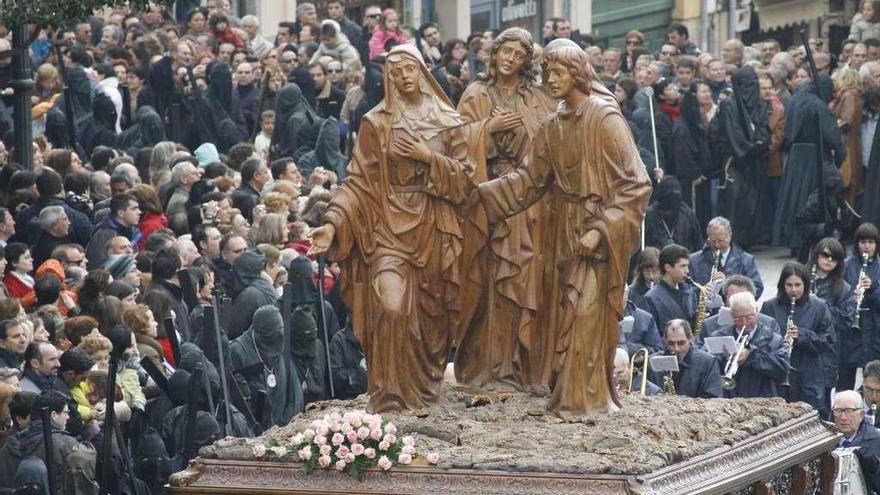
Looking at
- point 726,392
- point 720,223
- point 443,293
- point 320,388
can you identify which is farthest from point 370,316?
point 720,223

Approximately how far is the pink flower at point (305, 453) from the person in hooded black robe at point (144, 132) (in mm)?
11790

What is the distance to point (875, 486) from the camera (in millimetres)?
23859

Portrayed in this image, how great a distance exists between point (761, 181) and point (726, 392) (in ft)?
30.6

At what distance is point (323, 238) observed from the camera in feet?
69.5

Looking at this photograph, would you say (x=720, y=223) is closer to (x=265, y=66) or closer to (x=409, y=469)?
(x=265, y=66)

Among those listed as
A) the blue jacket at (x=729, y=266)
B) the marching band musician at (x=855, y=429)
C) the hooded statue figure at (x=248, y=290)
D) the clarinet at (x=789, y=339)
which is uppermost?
the hooded statue figure at (x=248, y=290)

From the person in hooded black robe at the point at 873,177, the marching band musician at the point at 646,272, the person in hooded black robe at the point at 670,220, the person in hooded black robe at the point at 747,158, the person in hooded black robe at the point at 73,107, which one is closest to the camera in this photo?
the marching band musician at the point at 646,272

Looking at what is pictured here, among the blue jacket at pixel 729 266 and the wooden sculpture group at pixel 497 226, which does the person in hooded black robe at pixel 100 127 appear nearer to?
the blue jacket at pixel 729 266

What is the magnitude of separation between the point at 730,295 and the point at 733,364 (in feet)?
4.32

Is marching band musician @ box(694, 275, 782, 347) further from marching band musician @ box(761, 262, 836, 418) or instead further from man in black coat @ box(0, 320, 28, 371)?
man in black coat @ box(0, 320, 28, 371)

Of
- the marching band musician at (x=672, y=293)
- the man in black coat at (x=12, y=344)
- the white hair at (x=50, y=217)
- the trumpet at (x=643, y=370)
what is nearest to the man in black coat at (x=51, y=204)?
the white hair at (x=50, y=217)

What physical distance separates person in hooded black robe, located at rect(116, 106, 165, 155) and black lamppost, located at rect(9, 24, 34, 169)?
3364 millimetres

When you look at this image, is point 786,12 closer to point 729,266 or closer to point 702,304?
point 729,266

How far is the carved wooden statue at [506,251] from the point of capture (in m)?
21.7
